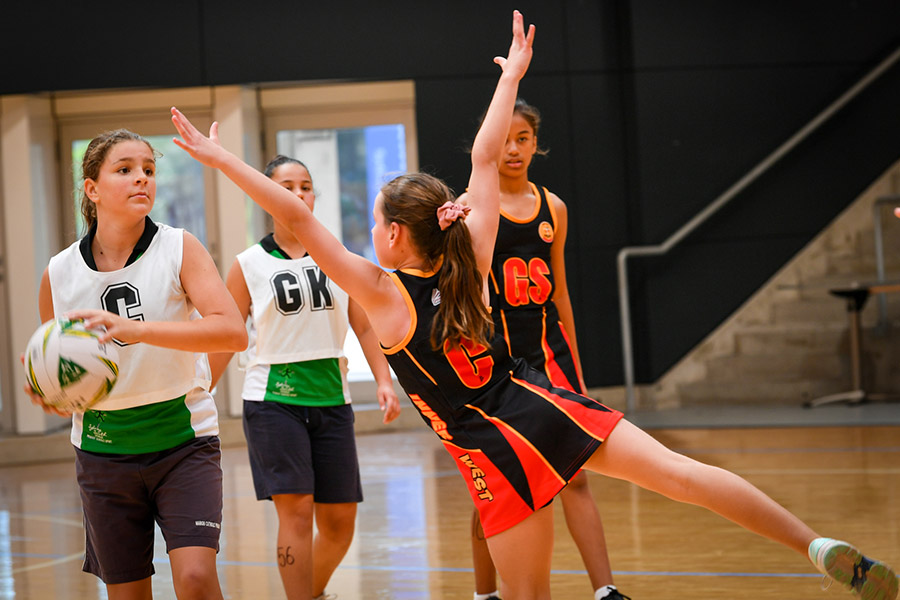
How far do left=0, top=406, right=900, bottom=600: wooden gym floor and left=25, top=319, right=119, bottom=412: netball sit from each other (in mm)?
1630

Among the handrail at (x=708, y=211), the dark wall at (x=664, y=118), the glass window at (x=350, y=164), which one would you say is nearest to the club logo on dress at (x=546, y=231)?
the handrail at (x=708, y=211)

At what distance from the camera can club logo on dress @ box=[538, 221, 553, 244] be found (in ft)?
10.4

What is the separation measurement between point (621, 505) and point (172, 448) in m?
2.90

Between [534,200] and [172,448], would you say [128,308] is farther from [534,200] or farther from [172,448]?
[534,200]

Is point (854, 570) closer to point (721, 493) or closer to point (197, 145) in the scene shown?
point (721, 493)

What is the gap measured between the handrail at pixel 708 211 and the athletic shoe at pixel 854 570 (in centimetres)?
551

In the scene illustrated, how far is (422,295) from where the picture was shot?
2.21 metres

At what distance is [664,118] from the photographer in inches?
305

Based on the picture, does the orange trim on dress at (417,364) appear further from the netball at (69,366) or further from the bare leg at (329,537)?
the bare leg at (329,537)

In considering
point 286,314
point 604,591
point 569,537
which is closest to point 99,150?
point 286,314

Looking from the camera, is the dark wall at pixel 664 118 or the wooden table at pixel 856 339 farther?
the dark wall at pixel 664 118

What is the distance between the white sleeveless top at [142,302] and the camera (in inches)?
89.0

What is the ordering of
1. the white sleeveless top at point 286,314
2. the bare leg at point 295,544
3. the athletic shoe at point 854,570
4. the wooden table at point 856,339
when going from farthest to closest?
1. the wooden table at point 856,339
2. the white sleeveless top at point 286,314
3. the bare leg at point 295,544
4. the athletic shoe at point 854,570

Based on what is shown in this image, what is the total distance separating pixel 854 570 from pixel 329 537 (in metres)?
1.68
